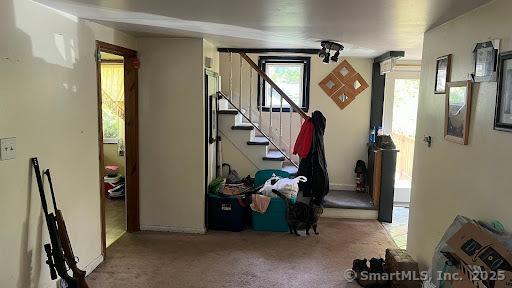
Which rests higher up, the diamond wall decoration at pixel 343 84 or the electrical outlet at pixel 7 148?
the diamond wall decoration at pixel 343 84

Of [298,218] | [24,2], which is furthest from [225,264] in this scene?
[24,2]

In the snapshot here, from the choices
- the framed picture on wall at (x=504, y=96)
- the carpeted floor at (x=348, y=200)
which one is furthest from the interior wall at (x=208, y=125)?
the framed picture on wall at (x=504, y=96)

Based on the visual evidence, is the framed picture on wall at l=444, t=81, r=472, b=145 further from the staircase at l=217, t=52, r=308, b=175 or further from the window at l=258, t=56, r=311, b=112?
the window at l=258, t=56, r=311, b=112

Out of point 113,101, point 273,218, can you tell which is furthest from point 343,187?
point 113,101

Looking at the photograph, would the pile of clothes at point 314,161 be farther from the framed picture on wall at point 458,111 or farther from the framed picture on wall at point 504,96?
the framed picture on wall at point 504,96

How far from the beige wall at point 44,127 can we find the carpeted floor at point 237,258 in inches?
14.8

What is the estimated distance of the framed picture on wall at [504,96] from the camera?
179cm

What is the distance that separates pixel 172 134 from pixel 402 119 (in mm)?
3407

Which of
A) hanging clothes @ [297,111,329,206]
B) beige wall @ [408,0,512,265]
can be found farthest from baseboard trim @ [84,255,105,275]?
beige wall @ [408,0,512,265]

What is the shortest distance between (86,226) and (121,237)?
974mm

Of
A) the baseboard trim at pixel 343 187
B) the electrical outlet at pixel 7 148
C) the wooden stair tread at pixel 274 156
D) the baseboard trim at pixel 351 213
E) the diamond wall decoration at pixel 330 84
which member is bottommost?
the baseboard trim at pixel 351 213

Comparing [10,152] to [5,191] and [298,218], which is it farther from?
[298,218]

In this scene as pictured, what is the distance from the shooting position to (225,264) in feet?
11.3

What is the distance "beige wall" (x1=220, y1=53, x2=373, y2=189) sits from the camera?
545cm
